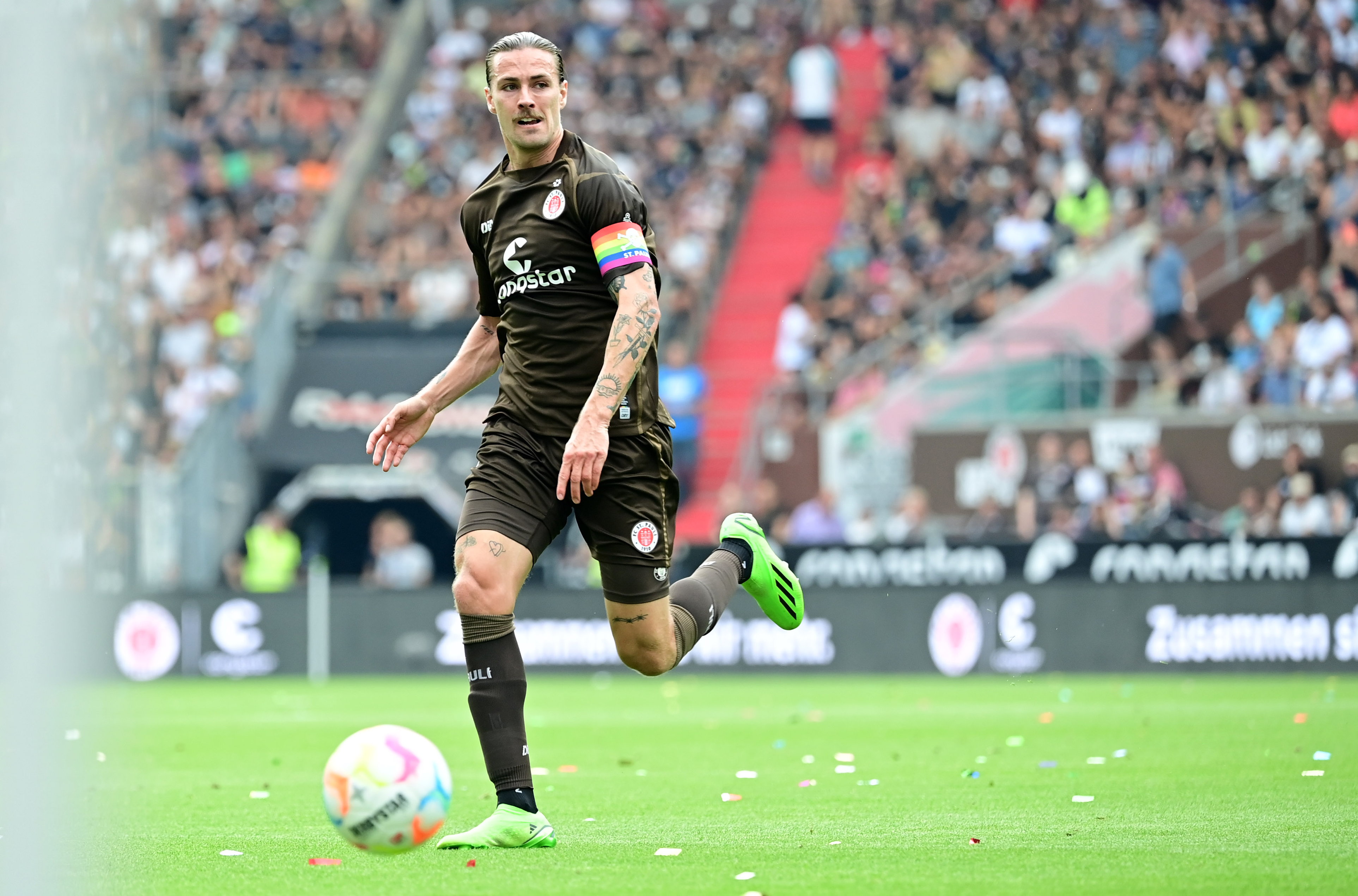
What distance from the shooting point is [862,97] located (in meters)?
28.7

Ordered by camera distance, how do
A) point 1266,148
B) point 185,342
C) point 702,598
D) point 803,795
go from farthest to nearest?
point 185,342
point 1266,148
point 803,795
point 702,598

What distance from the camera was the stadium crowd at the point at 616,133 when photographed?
26953mm

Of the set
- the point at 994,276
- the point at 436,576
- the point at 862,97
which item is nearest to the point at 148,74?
the point at 994,276

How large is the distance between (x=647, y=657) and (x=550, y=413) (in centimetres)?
95

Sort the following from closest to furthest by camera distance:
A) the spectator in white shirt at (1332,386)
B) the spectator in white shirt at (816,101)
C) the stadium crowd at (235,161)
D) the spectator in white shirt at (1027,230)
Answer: the spectator in white shirt at (1332,386)
the spectator in white shirt at (1027,230)
the stadium crowd at (235,161)
the spectator in white shirt at (816,101)

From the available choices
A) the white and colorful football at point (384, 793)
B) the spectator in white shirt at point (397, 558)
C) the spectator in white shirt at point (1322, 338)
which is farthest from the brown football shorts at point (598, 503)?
the spectator in white shirt at point (397, 558)

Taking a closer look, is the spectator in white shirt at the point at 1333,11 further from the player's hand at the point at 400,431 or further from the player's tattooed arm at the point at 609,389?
the player's tattooed arm at the point at 609,389

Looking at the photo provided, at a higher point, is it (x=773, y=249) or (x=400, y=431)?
(x=773, y=249)

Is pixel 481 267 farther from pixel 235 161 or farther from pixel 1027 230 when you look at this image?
pixel 235 161

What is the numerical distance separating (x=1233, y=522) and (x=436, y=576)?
10.5 meters

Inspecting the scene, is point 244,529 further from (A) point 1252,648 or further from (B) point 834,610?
(A) point 1252,648

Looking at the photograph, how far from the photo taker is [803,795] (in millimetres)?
8742

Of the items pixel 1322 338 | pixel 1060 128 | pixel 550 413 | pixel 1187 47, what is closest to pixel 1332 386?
pixel 1322 338

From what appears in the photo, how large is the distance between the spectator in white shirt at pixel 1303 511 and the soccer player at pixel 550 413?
12862 millimetres
